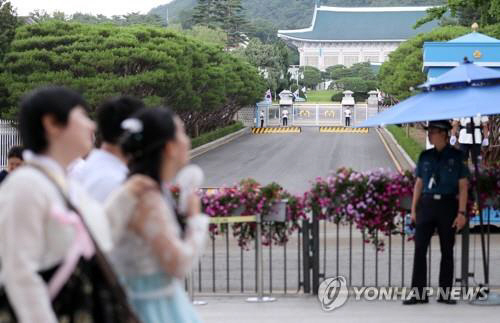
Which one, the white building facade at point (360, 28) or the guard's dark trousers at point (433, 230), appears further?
the white building facade at point (360, 28)

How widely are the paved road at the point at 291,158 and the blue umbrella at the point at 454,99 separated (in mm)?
16096

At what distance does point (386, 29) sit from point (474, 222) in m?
102

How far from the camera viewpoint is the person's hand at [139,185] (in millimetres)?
→ 3605

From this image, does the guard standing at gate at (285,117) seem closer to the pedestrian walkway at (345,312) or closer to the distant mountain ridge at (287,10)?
the pedestrian walkway at (345,312)

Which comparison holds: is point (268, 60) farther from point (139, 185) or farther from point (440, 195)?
point (139, 185)

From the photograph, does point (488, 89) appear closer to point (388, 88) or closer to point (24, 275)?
point (24, 275)

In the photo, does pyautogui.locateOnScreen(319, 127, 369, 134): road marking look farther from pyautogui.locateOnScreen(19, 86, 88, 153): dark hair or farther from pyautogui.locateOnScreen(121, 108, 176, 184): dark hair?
pyautogui.locateOnScreen(19, 86, 88, 153): dark hair

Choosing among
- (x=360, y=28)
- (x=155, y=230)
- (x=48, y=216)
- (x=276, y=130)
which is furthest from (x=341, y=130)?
(x=48, y=216)

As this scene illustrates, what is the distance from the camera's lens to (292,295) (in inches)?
353

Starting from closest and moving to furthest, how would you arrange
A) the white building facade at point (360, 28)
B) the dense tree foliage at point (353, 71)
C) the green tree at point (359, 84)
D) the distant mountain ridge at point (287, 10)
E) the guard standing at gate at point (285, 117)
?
the guard standing at gate at point (285, 117), the green tree at point (359, 84), the dense tree foliage at point (353, 71), the white building facade at point (360, 28), the distant mountain ridge at point (287, 10)

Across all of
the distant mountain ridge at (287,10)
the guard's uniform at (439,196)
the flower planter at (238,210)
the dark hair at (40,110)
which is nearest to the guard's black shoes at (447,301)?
the guard's uniform at (439,196)

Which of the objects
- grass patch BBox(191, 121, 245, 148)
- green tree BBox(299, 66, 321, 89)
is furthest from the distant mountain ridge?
grass patch BBox(191, 121, 245, 148)

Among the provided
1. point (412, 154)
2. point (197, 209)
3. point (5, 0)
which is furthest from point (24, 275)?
point (5, 0)

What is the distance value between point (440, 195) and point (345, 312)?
4.28 ft
